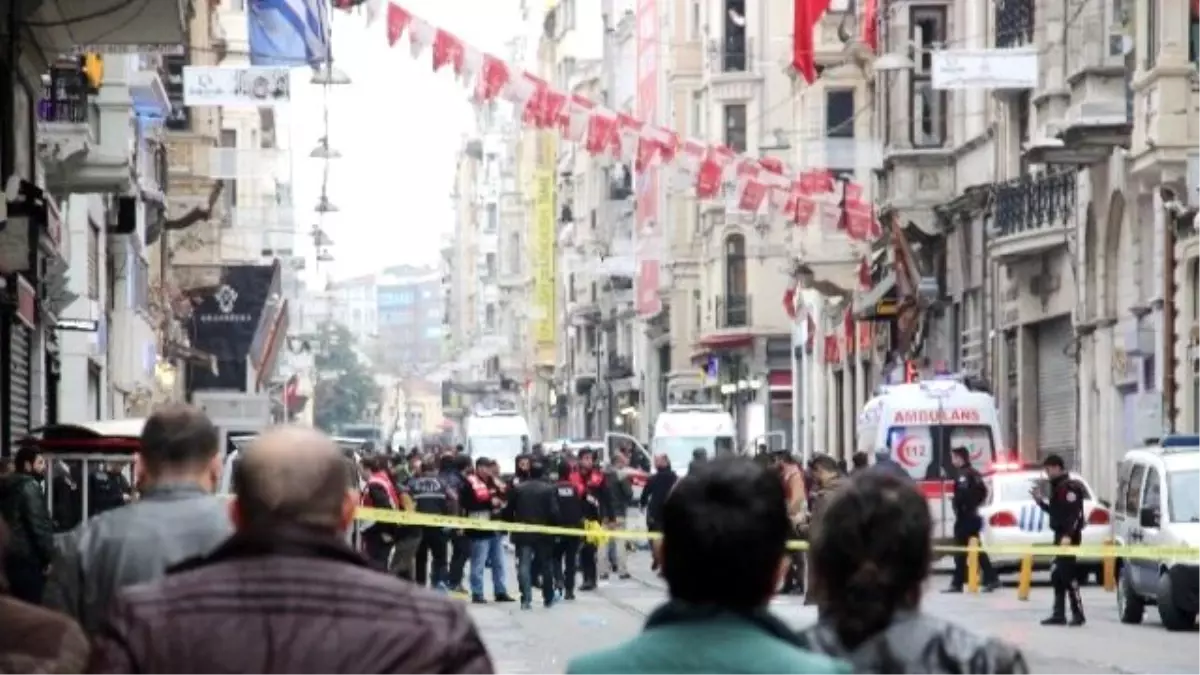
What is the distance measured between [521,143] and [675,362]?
203ft

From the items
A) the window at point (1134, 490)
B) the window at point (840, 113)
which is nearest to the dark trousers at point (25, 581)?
the window at point (1134, 490)

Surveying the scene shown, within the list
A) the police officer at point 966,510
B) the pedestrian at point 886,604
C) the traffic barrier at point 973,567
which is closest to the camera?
the pedestrian at point 886,604

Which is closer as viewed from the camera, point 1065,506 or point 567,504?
point 1065,506

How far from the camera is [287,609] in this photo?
6.10 meters

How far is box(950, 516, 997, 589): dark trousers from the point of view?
3784cm

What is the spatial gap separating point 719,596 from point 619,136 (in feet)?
121

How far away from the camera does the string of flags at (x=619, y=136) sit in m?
37.0

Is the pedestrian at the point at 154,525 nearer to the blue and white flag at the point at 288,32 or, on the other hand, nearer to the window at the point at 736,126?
the blue and white flag at the point at 288,32

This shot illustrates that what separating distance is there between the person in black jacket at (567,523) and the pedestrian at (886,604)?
29.2 m

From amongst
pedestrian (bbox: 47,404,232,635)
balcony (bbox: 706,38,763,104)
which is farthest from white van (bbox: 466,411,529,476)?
pedestrian (bbox: 47,404,232,635)

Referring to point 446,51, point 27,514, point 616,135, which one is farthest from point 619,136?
point 27,514

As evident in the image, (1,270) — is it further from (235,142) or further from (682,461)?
(235,142)

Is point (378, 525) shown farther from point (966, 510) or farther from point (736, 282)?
point (736, 282)

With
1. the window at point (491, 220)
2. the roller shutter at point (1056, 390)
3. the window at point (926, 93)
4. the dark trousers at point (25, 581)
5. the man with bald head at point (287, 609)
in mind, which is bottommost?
the dark trousers at point (25, 581)
